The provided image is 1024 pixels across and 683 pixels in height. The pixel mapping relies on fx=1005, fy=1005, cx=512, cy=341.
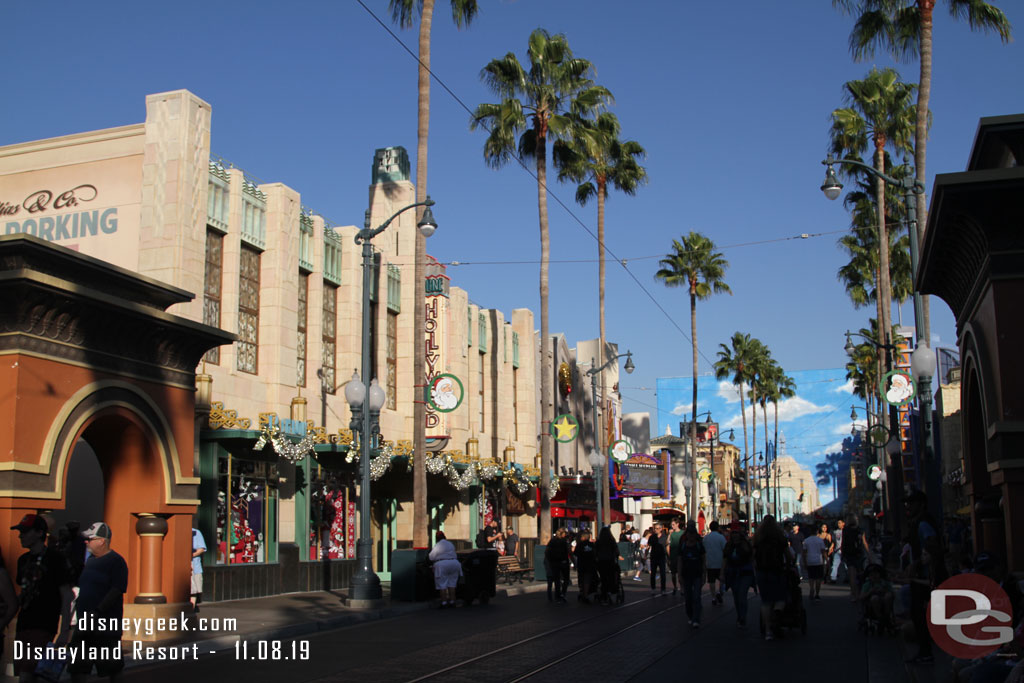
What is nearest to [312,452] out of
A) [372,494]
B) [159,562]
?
[372,494]

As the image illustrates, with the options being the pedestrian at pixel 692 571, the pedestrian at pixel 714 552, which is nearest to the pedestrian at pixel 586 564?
the pedestrian at pixel 714 552

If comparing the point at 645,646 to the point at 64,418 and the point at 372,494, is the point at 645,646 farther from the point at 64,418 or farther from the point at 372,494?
the point at 372,494

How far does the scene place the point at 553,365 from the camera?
161ft

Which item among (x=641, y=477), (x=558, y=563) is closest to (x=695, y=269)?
(x=641, y=477)

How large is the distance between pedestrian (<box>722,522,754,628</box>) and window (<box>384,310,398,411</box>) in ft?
55.5

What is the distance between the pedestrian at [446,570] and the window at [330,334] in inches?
308

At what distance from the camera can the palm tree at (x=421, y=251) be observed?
81.8 feet

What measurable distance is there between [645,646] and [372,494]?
18.5 meters

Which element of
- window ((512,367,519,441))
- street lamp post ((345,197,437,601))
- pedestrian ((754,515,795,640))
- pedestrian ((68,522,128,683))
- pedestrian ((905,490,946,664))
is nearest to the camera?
pedestrian ((68,522,128,683))

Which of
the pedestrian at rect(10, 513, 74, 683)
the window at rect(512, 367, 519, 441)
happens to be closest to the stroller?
the pedestrian at rect(10, 513, 74, 683)

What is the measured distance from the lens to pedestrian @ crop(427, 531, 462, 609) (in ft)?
72.8

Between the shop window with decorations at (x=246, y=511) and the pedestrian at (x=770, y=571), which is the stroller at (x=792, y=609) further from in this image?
the shop window with decorations at (x=246, y=511)

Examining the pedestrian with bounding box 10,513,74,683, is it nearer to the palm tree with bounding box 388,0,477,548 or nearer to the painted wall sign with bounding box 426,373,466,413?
the palm tree with bounding box 388,0,477,548

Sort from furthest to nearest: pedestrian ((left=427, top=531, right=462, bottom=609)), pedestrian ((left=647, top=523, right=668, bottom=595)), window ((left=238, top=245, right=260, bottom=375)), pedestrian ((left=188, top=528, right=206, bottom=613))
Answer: pedestrian ((left=647, top=523, right=668, bottom=595)) → window ((left=238, top=245, right=260, bottom=375)) → pedestrian ((left=427, top=531, right=462, bottom=609)) → pedestrian ((left=188, top=528, right=206, bottom=613))
